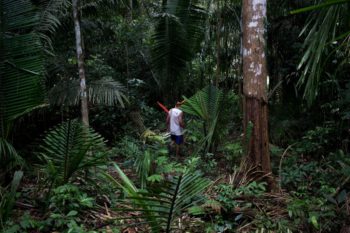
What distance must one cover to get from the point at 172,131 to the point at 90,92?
6.35 feet

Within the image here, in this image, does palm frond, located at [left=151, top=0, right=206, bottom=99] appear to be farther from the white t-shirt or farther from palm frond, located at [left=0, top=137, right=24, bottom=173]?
palm frond, located at [left=0, top=137, right=24, bottom=173]

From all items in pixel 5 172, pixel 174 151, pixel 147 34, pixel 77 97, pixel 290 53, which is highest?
pixel 147 34


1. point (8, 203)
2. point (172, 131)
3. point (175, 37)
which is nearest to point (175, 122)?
point (172, 131)

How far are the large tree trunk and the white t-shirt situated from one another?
278 cm

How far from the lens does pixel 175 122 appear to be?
7.29 m

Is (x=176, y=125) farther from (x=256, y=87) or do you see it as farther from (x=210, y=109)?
(x=256, y=87)

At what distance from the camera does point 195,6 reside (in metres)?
9.21

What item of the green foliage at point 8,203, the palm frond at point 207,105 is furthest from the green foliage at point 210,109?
the green foliage at point 8,203

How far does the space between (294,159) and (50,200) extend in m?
4.32

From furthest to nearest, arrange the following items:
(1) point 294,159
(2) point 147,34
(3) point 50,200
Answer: (2) point 147,34 → (1) point 294,159 → (3) point 50,200

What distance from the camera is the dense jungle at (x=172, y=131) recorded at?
341 cm

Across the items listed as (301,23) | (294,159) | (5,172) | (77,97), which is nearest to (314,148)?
(294,159)

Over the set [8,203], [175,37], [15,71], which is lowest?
[8,203]

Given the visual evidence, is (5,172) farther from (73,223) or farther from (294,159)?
(294,159)
